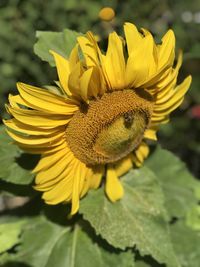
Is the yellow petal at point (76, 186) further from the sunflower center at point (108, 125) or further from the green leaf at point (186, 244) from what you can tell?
the green leaf at point (186, 244)

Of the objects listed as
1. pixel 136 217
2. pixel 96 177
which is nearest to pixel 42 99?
pixel 96 177

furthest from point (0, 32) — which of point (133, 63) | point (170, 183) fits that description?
point (133, 63)

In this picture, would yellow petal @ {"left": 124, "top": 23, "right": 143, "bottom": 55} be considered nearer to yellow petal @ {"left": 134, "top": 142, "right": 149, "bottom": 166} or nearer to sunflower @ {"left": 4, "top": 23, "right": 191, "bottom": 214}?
sunflower @ {"left": 4, "top": 23, "right": 191, "bottom": 214}

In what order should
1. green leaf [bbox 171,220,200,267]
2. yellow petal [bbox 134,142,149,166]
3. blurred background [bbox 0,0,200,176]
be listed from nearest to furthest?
yellow petal [bbox 134,142,149,166]
green leaf [bbox 171,220,200,267]
blurred background [bbox 0,0,200,176]

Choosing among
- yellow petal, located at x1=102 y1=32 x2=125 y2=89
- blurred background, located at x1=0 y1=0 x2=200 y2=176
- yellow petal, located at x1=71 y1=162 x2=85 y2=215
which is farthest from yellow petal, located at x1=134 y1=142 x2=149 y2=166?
blurred background, located at x1=0 y1=0 x2=200 y2=176

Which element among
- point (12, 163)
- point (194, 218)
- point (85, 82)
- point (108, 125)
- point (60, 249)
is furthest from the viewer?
point (194, 218)

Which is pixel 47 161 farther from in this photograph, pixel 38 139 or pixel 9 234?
pixel 9 234

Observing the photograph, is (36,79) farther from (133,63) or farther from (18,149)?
(133,63)
